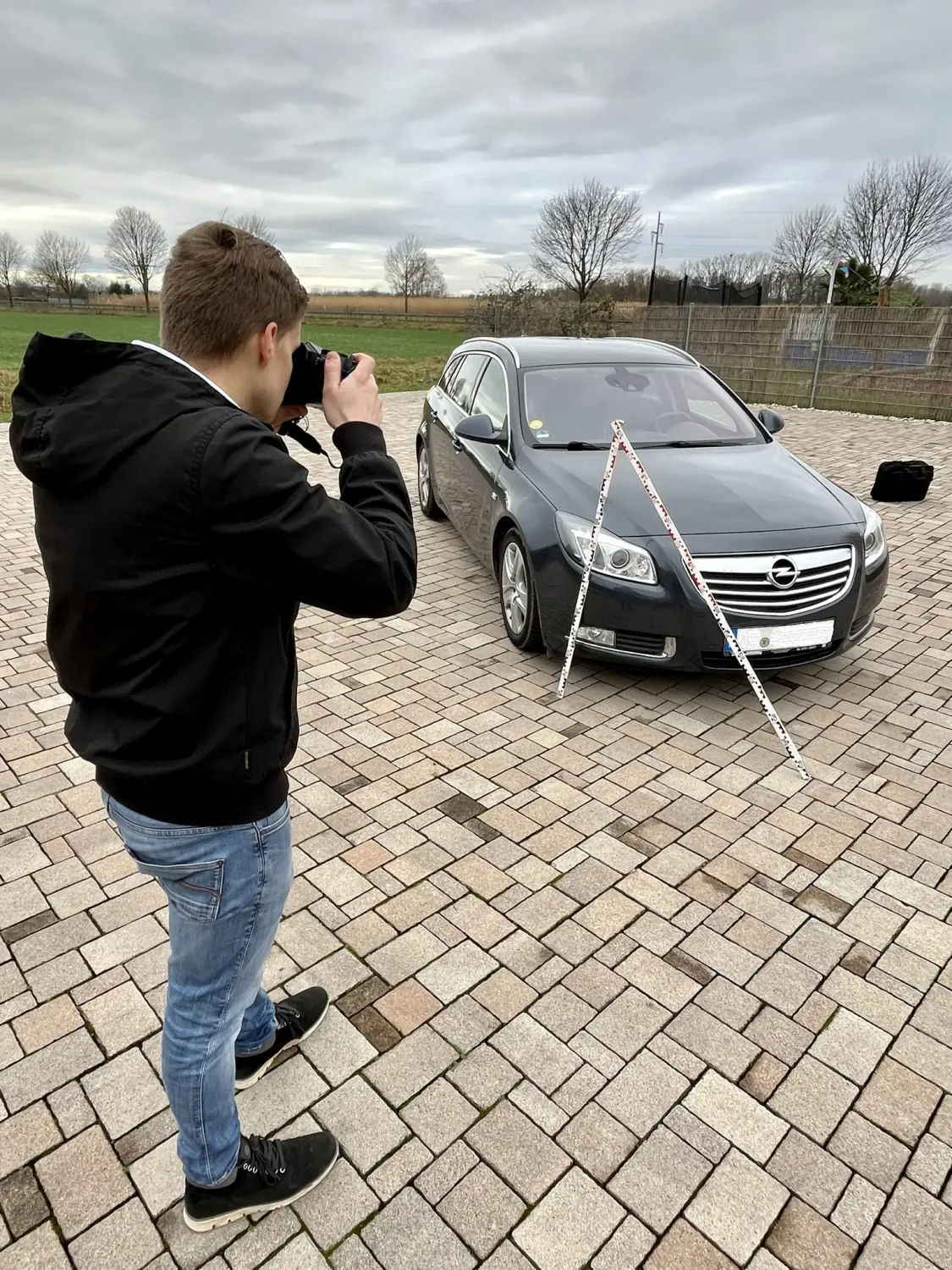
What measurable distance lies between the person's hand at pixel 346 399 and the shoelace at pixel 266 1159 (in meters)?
1.61

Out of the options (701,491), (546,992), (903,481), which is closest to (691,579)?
(701,491)

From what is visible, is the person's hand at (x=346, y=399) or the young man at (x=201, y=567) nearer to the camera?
the young man at (x=201, y=567)

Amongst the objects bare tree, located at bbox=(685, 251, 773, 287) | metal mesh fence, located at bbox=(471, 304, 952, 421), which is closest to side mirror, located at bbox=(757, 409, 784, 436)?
metal mesh fence, located at bbox=(471, 304, 952, 421)

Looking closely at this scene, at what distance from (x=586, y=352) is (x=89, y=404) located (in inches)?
201

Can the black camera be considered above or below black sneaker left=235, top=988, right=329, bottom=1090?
above

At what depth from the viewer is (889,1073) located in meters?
2.30

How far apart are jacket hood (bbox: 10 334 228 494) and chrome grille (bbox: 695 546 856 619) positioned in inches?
125

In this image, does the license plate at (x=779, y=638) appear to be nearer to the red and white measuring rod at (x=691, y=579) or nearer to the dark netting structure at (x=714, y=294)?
the red and white measuring rod at (x=691, y=579)

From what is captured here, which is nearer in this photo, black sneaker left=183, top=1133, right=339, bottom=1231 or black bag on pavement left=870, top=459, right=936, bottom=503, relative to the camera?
black sneaker left=183, top=1133, right=339, bottom=1231

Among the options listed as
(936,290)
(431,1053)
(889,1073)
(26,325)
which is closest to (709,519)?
(889,1073)

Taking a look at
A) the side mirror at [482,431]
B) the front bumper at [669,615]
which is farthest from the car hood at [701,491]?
the side mirror at [482,431]

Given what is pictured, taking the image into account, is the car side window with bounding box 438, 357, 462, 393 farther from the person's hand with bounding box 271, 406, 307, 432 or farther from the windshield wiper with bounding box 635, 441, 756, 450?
the person's hand with bounding box 271, 406, 307, 432

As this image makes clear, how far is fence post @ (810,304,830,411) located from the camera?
15.2 metres

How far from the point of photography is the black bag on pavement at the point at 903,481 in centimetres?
859
